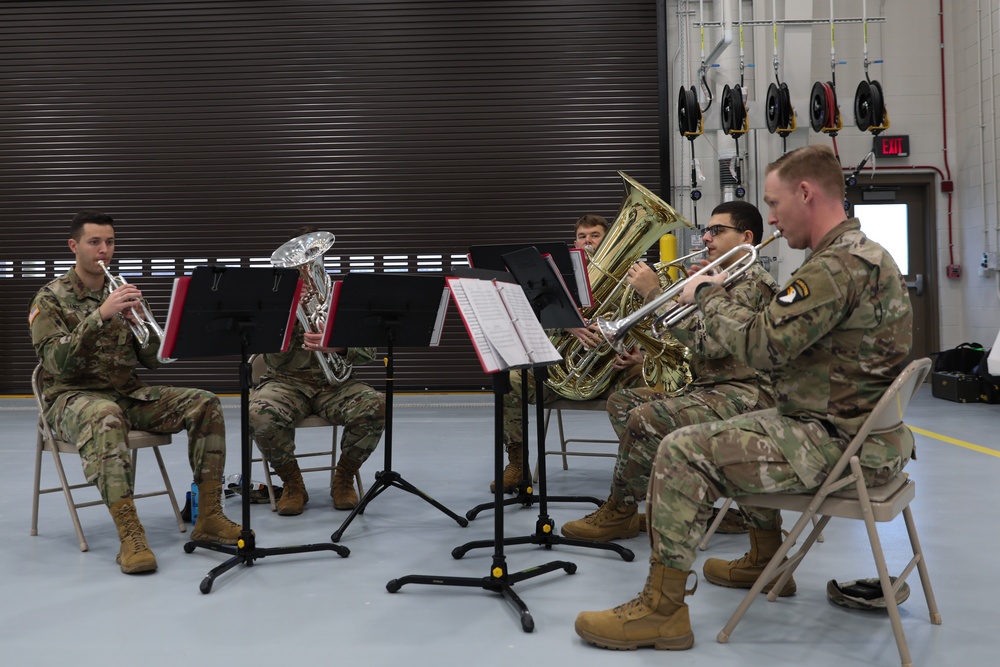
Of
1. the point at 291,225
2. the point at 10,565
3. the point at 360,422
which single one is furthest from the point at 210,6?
the point at 10,565

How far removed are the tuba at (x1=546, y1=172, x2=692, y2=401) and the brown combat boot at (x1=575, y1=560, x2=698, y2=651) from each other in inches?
60.1

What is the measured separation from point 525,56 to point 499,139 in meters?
0.85

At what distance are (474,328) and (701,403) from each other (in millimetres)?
1211

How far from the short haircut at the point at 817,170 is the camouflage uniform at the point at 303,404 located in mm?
2337

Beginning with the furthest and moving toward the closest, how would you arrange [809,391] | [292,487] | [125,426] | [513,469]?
[513,469] < [292,487] < [125,426] < [809,391]

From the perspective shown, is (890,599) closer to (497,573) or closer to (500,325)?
(497,573)

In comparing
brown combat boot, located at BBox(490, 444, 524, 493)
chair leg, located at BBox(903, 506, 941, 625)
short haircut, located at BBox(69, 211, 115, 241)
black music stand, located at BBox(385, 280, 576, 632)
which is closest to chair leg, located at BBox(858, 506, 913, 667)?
chair leg, located at BBox(903, 506, 941, 625)

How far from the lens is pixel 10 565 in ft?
10.8

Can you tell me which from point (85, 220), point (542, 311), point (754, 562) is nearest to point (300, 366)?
point (85, 220)

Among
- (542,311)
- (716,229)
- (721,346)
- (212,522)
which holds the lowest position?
(212,522)

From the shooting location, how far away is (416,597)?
2883 mm

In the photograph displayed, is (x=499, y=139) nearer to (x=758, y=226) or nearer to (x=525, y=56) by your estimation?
(x=525, y=56)

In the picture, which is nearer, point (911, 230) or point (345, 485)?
point (345, 485)

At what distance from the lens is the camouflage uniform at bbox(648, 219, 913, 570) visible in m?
2.27
